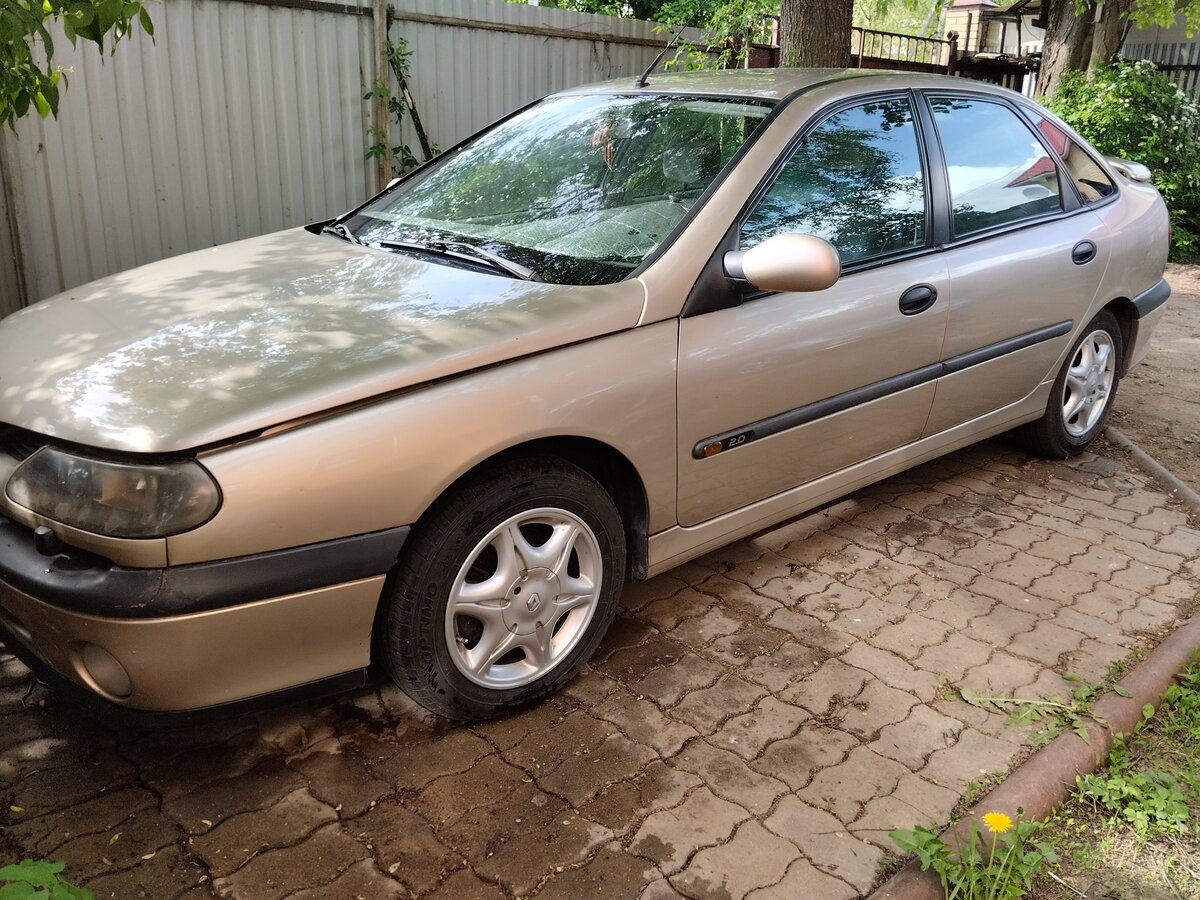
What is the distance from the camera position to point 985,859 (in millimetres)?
2396

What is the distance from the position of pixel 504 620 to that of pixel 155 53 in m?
4.42

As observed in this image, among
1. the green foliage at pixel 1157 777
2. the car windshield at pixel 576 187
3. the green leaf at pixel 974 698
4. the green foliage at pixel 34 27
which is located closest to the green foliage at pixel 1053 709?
the green leaf at pixel 974 698

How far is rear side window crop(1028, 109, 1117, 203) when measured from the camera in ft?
14.9

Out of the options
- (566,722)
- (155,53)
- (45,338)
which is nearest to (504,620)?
(566,722)

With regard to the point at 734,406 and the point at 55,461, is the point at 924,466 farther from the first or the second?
the point at 55,461

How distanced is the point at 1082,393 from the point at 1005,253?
1.24m

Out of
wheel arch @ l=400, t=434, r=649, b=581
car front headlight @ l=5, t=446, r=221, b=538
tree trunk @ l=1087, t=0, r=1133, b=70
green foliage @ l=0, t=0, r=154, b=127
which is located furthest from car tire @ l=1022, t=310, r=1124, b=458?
tree trunk @ l=1087, t=0, r=1133, b=70

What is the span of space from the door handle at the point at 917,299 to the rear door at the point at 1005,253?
14 centimetres

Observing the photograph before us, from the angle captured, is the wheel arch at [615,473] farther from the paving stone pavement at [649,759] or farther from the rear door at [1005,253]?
the rear door at [1005,253]

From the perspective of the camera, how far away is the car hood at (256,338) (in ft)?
7.60

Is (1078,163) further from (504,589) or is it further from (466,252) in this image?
(504,589)

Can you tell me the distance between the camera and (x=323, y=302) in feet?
9.38

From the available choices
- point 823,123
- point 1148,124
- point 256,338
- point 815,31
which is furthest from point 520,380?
point 1148,124

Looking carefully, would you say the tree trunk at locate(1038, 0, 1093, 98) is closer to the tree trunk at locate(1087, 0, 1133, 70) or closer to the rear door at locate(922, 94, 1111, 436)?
the tree trunk at locate(1087, 0, 1133, 70)
